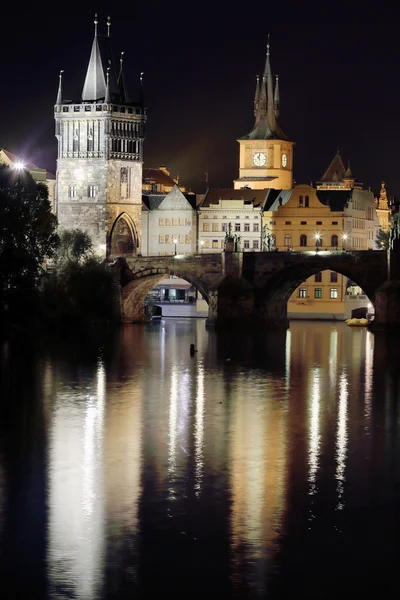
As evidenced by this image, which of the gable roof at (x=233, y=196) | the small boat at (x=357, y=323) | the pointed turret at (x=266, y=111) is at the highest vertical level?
the pointed turret at (x=266, y=111)

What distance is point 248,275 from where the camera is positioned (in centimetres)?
10988

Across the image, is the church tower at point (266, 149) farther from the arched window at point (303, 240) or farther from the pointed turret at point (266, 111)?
the arched window at point (303, 240)

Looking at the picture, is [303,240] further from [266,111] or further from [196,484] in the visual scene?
[196,484]

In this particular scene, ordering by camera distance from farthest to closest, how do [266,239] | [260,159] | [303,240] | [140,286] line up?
[260,159] → [303,240] → [266,239] → [140,286]

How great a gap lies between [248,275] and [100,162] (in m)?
27.0

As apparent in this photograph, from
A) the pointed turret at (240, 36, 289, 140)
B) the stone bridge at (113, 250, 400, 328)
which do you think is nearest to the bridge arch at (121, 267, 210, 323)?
the stone bridge at (113, 250, 400, 328)

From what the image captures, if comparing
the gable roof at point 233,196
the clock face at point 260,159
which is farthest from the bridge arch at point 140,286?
the clock face at point 260,159

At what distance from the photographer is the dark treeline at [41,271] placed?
7938cm

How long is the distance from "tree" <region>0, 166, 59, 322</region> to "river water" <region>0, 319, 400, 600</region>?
1041 cm

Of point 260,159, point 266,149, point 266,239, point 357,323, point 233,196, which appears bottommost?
point 357,323

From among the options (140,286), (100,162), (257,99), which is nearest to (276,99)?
(257,99)

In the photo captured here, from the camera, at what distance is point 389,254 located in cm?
10125

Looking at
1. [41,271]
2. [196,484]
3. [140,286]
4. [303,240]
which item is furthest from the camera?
[303,240]

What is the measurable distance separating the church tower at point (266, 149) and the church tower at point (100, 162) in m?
30.0
